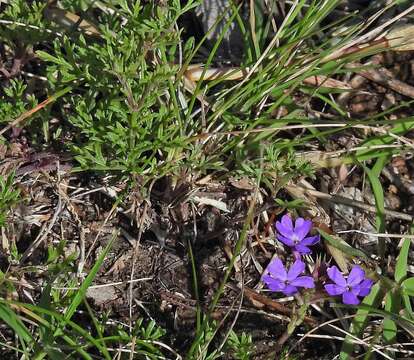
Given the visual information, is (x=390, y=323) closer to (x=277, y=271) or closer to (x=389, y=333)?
(x=389, y=333)

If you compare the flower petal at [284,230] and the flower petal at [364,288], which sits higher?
the flower petal at [284,230]

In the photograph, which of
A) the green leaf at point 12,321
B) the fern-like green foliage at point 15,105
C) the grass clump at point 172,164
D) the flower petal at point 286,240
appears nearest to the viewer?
the green leaf at point 12,321

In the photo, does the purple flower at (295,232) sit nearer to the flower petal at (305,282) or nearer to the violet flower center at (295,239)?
the violet flower center at (295,239)

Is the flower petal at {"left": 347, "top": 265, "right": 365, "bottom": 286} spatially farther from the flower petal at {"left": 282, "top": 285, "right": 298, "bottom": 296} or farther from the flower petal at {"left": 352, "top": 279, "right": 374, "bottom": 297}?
the flower petal at {"left": 282, "top": 285, "right": 298, "bottom": 296}

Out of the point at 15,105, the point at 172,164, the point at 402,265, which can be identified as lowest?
the point at 402,265

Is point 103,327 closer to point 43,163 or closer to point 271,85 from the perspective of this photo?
point 43,163

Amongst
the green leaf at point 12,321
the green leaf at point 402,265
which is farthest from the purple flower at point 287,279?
the green leaf at point 12,321

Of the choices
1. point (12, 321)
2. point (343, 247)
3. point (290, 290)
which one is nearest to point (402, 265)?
point (343, 247)
